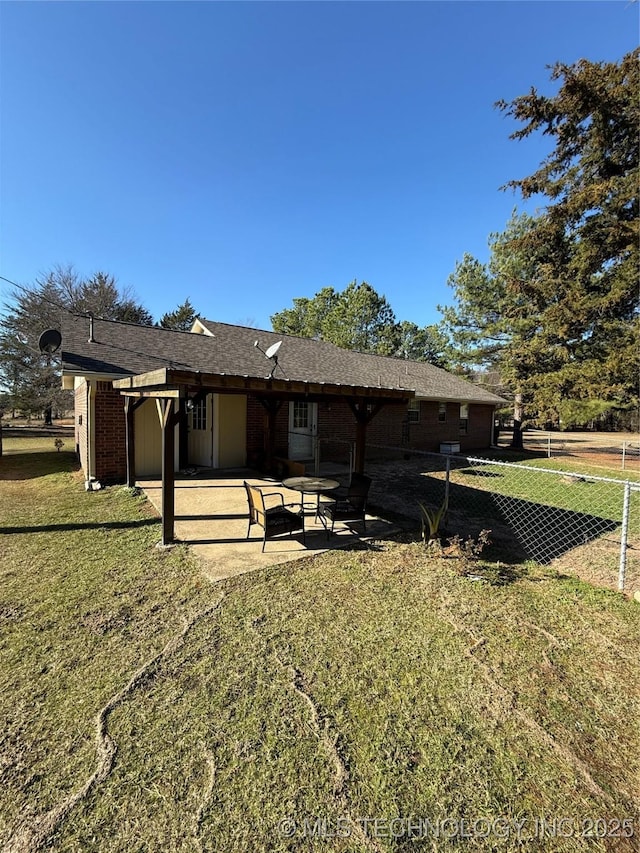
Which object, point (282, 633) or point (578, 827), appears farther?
point (282, 633)

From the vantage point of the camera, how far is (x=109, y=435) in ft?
29.1

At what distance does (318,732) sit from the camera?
7.66 feet

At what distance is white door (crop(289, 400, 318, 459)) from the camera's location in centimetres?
1226

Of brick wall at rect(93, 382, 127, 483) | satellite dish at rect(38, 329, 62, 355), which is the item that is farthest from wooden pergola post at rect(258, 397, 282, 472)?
satellite dish at rect(38, 329, 62, 355)

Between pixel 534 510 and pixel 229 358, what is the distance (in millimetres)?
9431

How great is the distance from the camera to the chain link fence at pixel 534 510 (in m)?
5.09

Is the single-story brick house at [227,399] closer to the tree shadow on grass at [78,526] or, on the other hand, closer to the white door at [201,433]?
the white door at [201,433]

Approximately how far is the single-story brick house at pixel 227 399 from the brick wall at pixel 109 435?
0.02 m

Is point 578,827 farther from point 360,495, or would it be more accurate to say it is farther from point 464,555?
point 360,495

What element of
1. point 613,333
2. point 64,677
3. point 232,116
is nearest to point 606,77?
point 613,333

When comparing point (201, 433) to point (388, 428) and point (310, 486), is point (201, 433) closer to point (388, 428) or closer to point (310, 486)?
point (310, 486)

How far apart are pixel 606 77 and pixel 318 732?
15931mm

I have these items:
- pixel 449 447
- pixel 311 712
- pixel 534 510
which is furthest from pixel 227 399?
pixel 449 447

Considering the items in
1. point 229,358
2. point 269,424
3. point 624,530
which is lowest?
point 624,530
